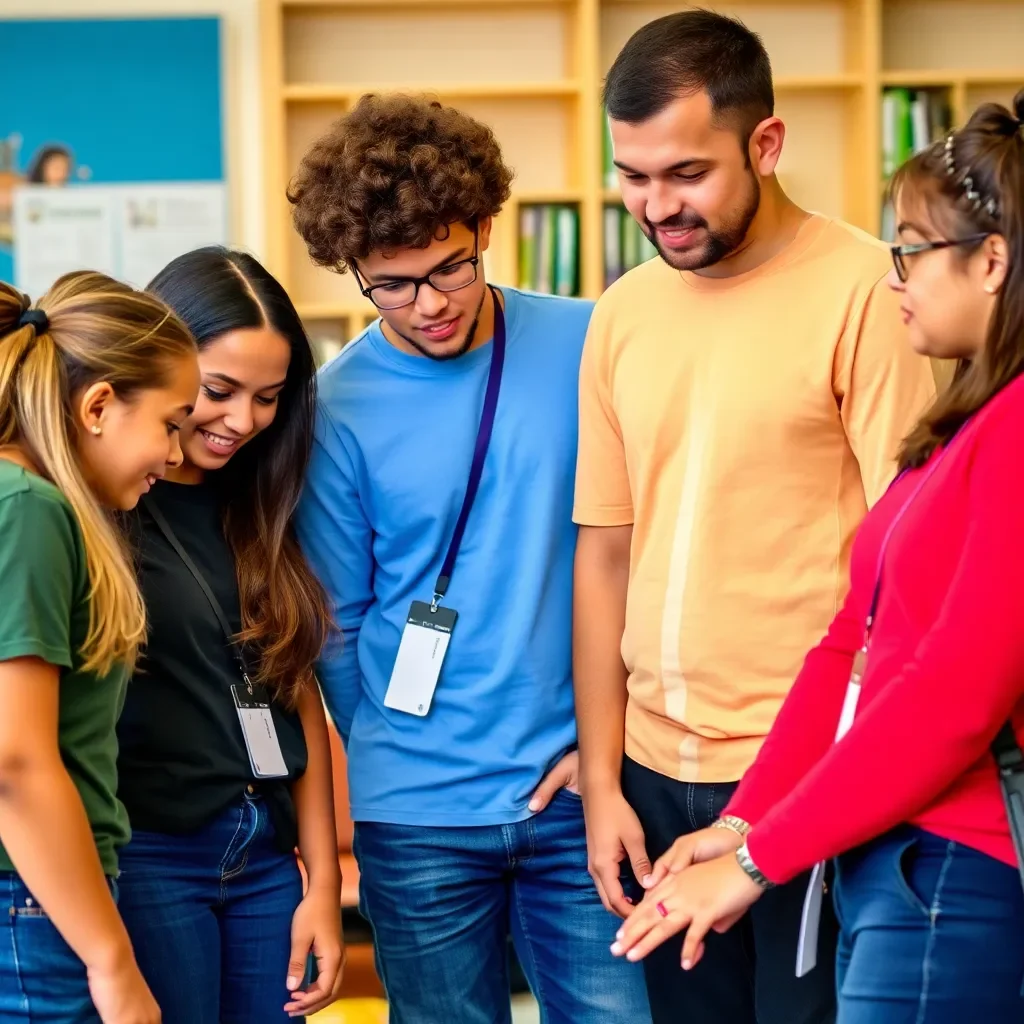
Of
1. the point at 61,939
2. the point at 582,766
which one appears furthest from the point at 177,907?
the point at 582,766

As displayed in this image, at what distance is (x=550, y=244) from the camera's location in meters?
4.33

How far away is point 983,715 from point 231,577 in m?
0.99

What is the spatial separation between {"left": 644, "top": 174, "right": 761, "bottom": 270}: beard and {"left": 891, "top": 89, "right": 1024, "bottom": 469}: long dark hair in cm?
35

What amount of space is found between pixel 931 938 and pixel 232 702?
36.1 inches

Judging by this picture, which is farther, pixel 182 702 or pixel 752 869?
pixel 182 702

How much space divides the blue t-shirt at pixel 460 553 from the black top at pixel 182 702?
178 mm

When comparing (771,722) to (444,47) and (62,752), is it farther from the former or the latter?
(444,47)

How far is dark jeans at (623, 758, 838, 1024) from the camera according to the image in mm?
1613

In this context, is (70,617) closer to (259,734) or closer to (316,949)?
(259,734)

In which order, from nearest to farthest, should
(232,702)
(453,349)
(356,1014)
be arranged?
(232,702) < (453,349) < (356,1014)

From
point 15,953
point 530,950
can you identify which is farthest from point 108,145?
point 15,953

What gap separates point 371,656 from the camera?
190 centimetres

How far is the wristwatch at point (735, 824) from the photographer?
146 centimetres

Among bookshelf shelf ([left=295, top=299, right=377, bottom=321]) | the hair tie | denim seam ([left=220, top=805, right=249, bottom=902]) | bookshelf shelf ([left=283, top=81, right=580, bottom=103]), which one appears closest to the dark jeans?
denim seam ([left=220, top=805, right=249, bottom=902])
